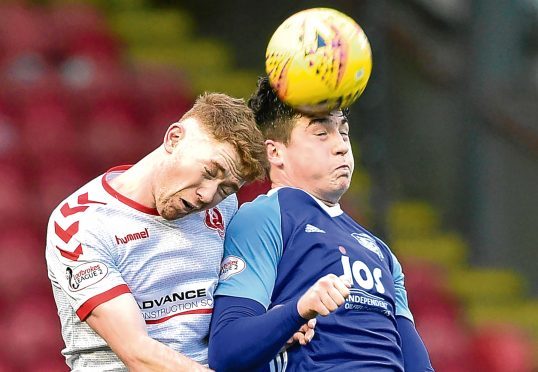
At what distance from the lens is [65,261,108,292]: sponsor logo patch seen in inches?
127

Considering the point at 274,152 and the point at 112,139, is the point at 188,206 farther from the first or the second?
the point at 112,139

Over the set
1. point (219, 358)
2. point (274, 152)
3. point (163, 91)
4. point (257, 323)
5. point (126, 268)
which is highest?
point (274, 152)

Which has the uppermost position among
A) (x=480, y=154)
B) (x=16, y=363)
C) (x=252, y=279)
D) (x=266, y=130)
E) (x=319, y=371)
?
(x=266, y=130)

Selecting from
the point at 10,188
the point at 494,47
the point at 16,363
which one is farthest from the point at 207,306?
the point at 494,47

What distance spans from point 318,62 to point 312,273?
1.83 ft

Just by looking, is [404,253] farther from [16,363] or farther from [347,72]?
[347,72]

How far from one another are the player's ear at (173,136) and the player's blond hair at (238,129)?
55 millimetres

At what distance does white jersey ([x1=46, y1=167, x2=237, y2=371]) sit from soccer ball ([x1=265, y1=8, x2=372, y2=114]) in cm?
44

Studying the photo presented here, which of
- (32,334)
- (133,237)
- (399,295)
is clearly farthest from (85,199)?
(32,334)

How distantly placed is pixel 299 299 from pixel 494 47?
6.03 meters

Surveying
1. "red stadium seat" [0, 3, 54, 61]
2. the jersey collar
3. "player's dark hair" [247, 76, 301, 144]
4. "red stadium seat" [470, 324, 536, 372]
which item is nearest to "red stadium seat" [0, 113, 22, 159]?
"red stadium seat" [0, 3, 54, 61]

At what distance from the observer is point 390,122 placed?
9.20m

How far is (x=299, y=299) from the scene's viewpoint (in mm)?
3143

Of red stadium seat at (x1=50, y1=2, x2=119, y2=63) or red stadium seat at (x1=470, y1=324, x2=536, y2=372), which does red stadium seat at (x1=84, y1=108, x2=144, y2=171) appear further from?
red stadium seat at (x1=470, y1=324, x2=536, y2=372)
